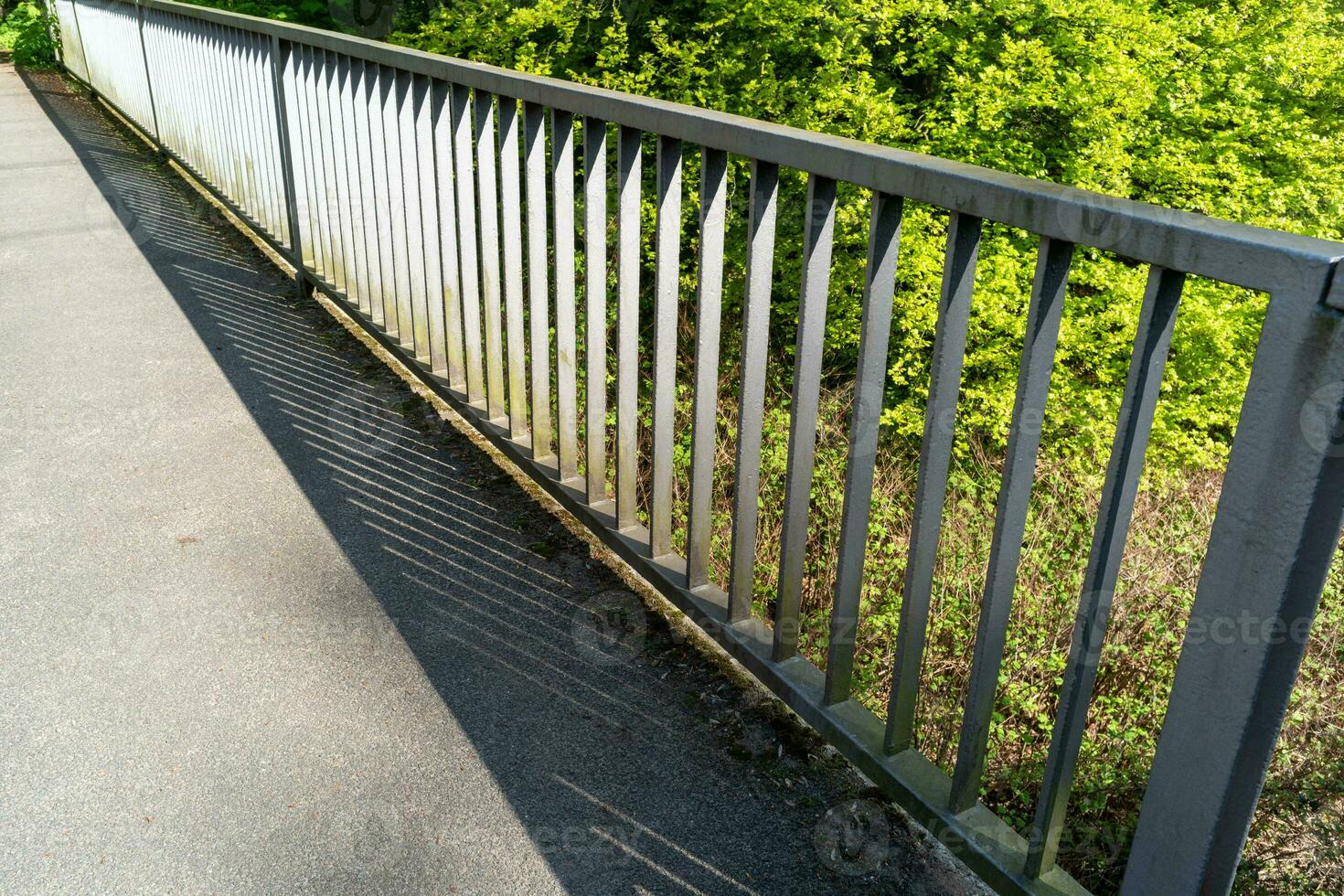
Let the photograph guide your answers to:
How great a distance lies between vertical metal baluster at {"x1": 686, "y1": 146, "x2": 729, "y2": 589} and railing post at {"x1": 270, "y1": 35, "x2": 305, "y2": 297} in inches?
140

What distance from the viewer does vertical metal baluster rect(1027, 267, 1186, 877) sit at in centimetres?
146

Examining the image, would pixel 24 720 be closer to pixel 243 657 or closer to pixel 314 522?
pixel 243 657

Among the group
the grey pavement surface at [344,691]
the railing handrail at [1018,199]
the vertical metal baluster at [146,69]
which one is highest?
the railing handrail at [1018,199]

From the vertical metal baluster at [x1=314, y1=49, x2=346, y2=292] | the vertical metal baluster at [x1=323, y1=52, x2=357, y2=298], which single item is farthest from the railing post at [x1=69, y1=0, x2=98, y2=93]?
the vertical metal baluster at [x1=323, y1=52, x2=357, y2=298]

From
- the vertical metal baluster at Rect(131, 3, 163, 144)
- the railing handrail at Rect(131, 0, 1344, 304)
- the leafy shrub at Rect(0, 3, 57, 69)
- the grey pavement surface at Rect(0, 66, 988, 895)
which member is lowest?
the leafy shrub at Rect(0, 3, 57, 69)

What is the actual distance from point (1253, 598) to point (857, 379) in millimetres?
816

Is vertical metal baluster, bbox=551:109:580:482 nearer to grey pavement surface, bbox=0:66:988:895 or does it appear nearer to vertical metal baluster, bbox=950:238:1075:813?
grey pavement surface, bbox=0:66:988:895

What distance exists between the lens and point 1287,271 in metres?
1.26

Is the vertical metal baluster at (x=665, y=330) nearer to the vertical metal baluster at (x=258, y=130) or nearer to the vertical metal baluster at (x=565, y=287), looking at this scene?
the vertical metal baluster at (x=565, y=287)

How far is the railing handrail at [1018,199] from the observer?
1286mm

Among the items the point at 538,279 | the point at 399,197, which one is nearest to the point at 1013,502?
the point at 538,279

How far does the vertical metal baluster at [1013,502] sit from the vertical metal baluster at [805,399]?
0.48 m

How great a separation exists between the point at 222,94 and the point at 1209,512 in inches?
245

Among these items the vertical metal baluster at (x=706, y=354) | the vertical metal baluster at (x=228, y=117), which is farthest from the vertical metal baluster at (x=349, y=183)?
the vertical metal baluster at (x=706, y=354)
